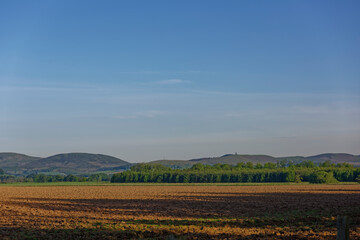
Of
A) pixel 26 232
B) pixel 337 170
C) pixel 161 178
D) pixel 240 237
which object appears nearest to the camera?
pixel 240 237

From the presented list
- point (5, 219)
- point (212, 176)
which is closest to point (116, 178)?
point (212, 176)

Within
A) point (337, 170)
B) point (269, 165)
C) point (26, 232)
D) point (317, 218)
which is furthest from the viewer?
point (269, 165)

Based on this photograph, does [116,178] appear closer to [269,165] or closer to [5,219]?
[269,165]

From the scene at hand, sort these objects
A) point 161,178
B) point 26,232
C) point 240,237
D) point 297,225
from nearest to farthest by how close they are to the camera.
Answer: point 240,237 < point 26,232 < point 297,225 < point 161,178

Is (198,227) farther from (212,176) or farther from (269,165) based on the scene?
(269,165)

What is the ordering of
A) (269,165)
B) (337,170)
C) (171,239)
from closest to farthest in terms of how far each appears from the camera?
(171,239), (337,170), (269,165)

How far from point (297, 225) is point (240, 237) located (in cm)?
685

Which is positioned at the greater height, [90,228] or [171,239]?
[171,239]

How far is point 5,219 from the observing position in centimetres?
3150

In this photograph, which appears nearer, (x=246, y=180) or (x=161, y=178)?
(x=246, y=180)

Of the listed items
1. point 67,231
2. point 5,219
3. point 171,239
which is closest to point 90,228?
point 67,231

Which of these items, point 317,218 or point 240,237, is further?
point 317,218

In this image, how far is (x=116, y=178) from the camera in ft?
519

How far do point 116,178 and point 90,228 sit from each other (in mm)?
134277
